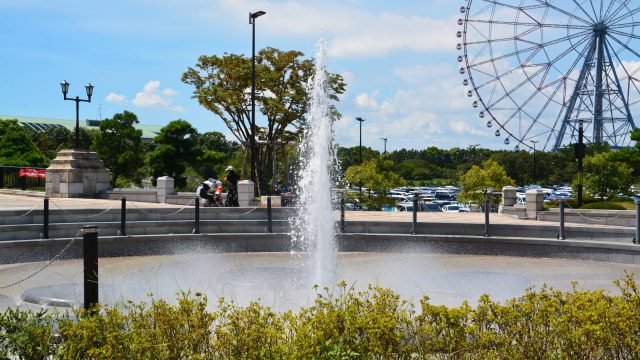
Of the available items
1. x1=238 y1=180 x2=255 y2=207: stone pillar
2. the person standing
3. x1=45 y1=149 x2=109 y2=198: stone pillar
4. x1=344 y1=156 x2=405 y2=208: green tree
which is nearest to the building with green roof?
x1=344 y1=156 x2=405 y2=208: green tree

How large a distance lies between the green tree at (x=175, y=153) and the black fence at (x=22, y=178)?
2093 centimetres

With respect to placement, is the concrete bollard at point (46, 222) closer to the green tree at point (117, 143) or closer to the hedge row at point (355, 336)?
the hedge row at point (355, 336)

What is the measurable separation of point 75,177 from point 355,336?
2800 cm

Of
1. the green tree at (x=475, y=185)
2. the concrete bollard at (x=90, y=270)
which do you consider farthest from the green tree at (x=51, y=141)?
the concrete bollard at (x=90, y=270)

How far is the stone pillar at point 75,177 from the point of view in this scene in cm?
3083

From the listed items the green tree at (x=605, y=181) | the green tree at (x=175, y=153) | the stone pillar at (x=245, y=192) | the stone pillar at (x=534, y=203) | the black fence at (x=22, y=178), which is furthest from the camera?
the green tree at (x=175, y=153)

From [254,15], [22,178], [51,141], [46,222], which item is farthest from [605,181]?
[51,141]

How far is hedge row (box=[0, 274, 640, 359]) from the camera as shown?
537 centimetres

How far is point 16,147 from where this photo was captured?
6106 centimetres

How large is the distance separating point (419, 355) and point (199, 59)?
4342 centimetres

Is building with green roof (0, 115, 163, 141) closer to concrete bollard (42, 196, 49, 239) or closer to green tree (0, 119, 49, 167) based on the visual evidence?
green tree (0, 119, 49, 167)

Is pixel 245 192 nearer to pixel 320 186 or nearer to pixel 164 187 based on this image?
pixel 164 187

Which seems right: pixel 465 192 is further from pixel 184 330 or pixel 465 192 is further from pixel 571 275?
pixel 184 330

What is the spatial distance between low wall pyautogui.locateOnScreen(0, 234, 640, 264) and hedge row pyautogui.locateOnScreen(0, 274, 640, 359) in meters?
11.2
